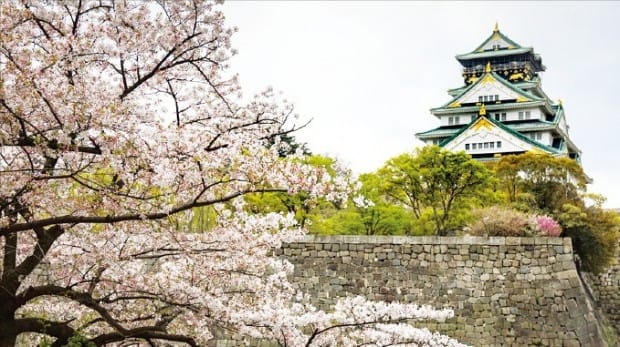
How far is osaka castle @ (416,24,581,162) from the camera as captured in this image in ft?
95.5

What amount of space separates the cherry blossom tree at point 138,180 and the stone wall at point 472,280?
6.69 metres

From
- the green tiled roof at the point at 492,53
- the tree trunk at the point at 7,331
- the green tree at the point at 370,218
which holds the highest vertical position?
the green tiled roof at the point at 492,53

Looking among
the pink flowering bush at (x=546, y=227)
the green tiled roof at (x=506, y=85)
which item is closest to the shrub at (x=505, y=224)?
the pink flowering bush at (x=546, y=227)

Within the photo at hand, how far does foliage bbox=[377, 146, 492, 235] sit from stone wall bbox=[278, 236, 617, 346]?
4.56 meters

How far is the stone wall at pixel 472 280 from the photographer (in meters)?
13.1

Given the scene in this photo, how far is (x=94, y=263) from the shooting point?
21.4ft

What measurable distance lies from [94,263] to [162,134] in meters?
1.78

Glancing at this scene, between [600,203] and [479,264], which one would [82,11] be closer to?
[479,264]

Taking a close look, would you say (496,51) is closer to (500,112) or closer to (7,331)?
(500,112)

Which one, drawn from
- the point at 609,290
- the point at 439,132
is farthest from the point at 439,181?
the point at 439,132

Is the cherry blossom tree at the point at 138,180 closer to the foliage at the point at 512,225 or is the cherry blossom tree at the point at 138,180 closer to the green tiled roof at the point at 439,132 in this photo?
the foliage at the point at 512,225

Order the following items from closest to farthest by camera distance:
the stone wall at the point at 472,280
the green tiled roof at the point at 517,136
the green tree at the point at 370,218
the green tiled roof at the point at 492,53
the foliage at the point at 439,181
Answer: the stone wall at the point at 472,280 → the green tree at the point at 370,218 → the foliage at the point at 439,181 → the green tiled roof at the point at 517,136 → the green tiled roof at the point at 492,53

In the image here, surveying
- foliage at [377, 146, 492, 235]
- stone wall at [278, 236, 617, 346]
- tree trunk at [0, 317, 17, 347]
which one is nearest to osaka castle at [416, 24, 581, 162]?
foliage at [377, 146, 492, 235]

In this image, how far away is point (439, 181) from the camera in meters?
18.6
